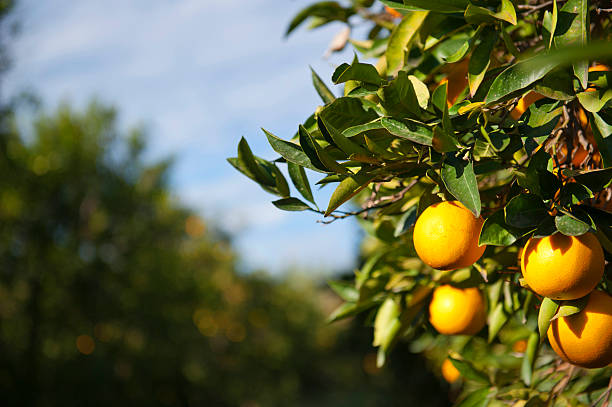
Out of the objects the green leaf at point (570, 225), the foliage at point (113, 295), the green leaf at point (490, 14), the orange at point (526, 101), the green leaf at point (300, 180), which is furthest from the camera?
the foliage at point (113, 295)

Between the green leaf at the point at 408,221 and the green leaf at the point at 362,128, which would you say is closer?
the green leaf at the point at 362,128

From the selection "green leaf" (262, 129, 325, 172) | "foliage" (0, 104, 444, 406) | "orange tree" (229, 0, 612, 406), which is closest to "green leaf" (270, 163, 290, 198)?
"orange tree" (229, 0, 612, 406)

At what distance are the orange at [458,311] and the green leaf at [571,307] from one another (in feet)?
0.75

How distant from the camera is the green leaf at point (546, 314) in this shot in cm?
69

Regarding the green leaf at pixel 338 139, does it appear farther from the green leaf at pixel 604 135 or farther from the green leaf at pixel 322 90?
the green leaf at pixel 604 135

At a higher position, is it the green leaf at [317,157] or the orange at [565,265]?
the green leaf at [317,157]

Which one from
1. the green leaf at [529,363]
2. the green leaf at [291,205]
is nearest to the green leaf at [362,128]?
the green leaf at [291,205]

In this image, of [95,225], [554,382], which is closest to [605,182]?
[554,382]

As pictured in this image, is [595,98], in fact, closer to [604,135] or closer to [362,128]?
[604,135]

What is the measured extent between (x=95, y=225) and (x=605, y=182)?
337 inches

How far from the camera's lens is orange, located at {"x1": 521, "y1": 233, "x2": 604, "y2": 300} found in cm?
60

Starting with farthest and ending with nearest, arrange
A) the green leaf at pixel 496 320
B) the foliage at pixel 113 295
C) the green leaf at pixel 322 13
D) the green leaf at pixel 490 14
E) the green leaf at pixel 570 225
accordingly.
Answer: the foliage at pixel 113 295 → the green leaf at pixel 322 13 → the green leaf at pixel 496 320 → the green leaf at pixel 490 14 → the green leaf at pixel 570 225

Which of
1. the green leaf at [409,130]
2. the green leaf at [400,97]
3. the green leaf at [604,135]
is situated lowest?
the green leaf at [604,135]

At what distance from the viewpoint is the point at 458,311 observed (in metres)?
0.90
